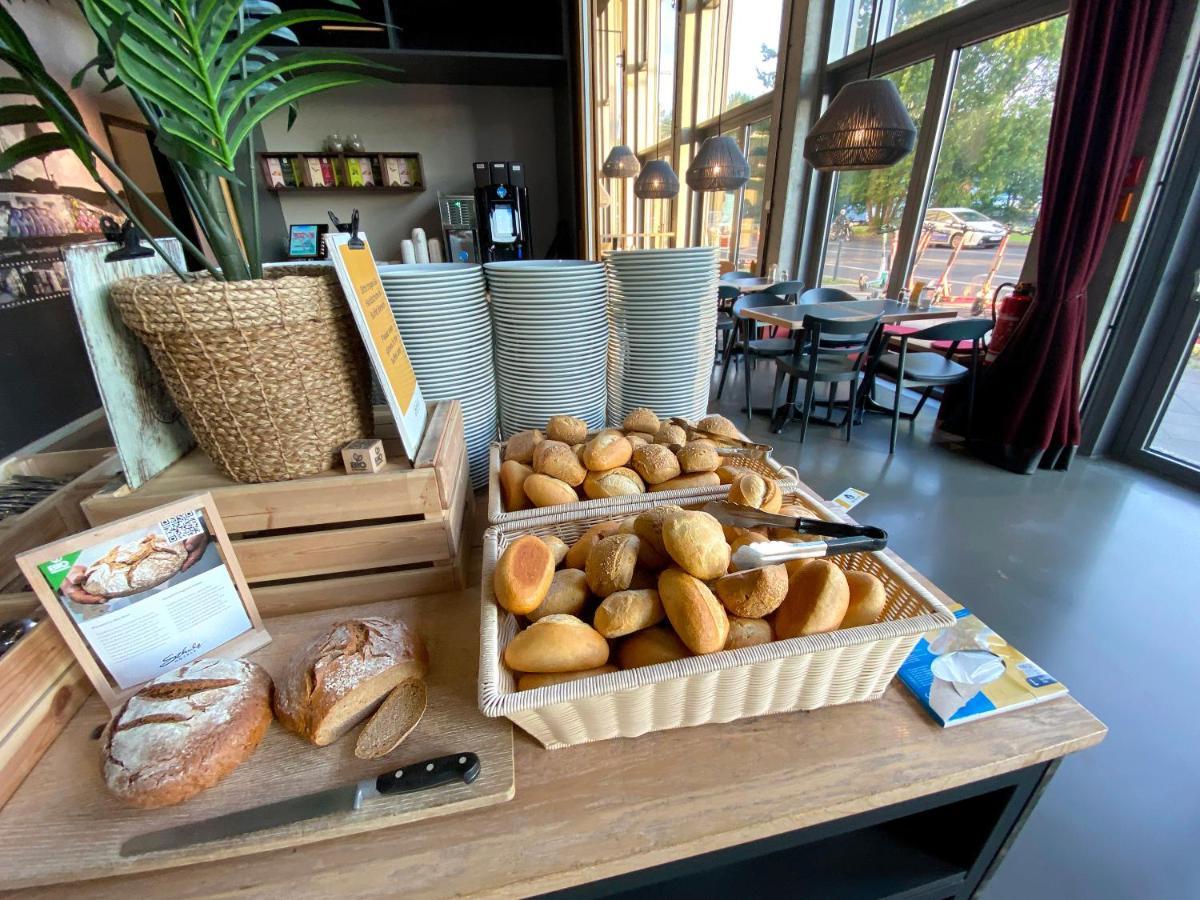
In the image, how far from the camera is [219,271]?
68 centimetres

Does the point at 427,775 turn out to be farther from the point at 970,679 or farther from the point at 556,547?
the point at 970,679

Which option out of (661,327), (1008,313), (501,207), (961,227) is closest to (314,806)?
(661,327)

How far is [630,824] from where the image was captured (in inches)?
19.1

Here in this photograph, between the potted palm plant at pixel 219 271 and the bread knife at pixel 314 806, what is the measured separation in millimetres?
389

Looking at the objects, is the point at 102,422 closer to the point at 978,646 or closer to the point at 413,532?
the point at 413,532

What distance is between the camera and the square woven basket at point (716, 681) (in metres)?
0.48

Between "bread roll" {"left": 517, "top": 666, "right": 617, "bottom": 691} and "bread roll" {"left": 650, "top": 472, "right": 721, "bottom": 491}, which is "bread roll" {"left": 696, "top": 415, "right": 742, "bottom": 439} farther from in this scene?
"bread roll" {"left": 517, "top": 666, "right": 617, "bottom": 691}

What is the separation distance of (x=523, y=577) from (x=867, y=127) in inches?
109

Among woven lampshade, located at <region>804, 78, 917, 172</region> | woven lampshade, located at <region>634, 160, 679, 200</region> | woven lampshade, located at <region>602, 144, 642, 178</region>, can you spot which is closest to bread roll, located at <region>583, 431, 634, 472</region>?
woven lampshade, located at <region>804, 78, 917, 172</region>

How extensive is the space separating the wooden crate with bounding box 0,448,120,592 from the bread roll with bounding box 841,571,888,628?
37.8 inches

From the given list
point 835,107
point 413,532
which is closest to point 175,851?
point 413,532

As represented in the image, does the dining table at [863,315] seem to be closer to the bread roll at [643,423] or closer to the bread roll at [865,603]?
the bread roll at [643,423]

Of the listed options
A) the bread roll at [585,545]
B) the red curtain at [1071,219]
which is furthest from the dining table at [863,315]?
the bread roll at [585,545]

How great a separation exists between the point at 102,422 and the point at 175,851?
3.26ft
